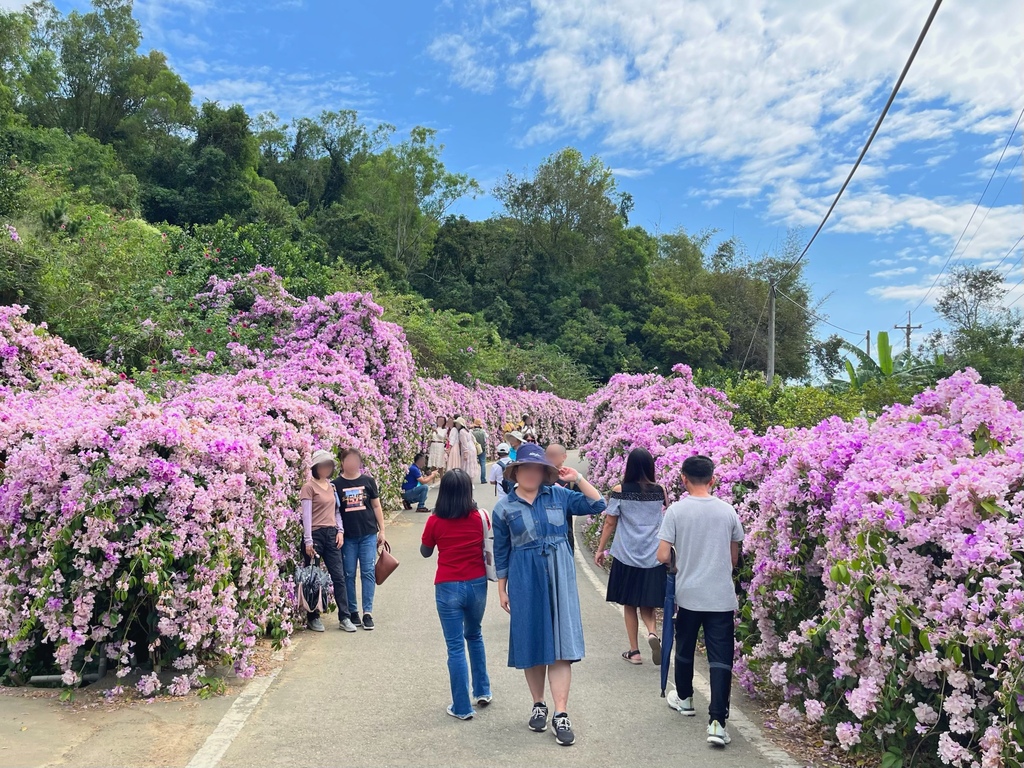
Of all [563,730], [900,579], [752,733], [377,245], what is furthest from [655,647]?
[377,245]

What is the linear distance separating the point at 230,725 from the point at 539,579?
2.27m

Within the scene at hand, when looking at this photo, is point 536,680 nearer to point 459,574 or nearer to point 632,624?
point 459,574

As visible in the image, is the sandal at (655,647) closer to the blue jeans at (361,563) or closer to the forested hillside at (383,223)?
the blue jeans at (361,563)

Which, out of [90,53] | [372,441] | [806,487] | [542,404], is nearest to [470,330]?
[542,404]

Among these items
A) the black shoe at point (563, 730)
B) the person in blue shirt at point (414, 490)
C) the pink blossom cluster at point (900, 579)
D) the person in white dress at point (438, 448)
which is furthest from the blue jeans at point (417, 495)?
the black shoe at point (563, 730)

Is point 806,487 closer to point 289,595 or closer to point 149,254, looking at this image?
point 289,595

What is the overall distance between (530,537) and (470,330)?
30.2 meters

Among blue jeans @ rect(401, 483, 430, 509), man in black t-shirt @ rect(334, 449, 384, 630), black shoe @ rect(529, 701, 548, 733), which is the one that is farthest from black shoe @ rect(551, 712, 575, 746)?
blue jeans @ rect(401, 483, 430, 509)

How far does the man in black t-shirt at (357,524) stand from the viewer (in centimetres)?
764

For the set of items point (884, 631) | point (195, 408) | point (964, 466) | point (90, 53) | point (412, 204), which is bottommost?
point (884, 631)

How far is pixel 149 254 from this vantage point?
17.5 m

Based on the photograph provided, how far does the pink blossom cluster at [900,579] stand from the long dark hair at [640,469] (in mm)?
848

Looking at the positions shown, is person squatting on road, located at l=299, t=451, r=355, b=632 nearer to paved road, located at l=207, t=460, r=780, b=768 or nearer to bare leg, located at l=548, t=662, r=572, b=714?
paved road, located at l=207, t=460, r=780, b=768

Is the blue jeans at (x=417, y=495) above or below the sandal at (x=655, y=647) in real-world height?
above
